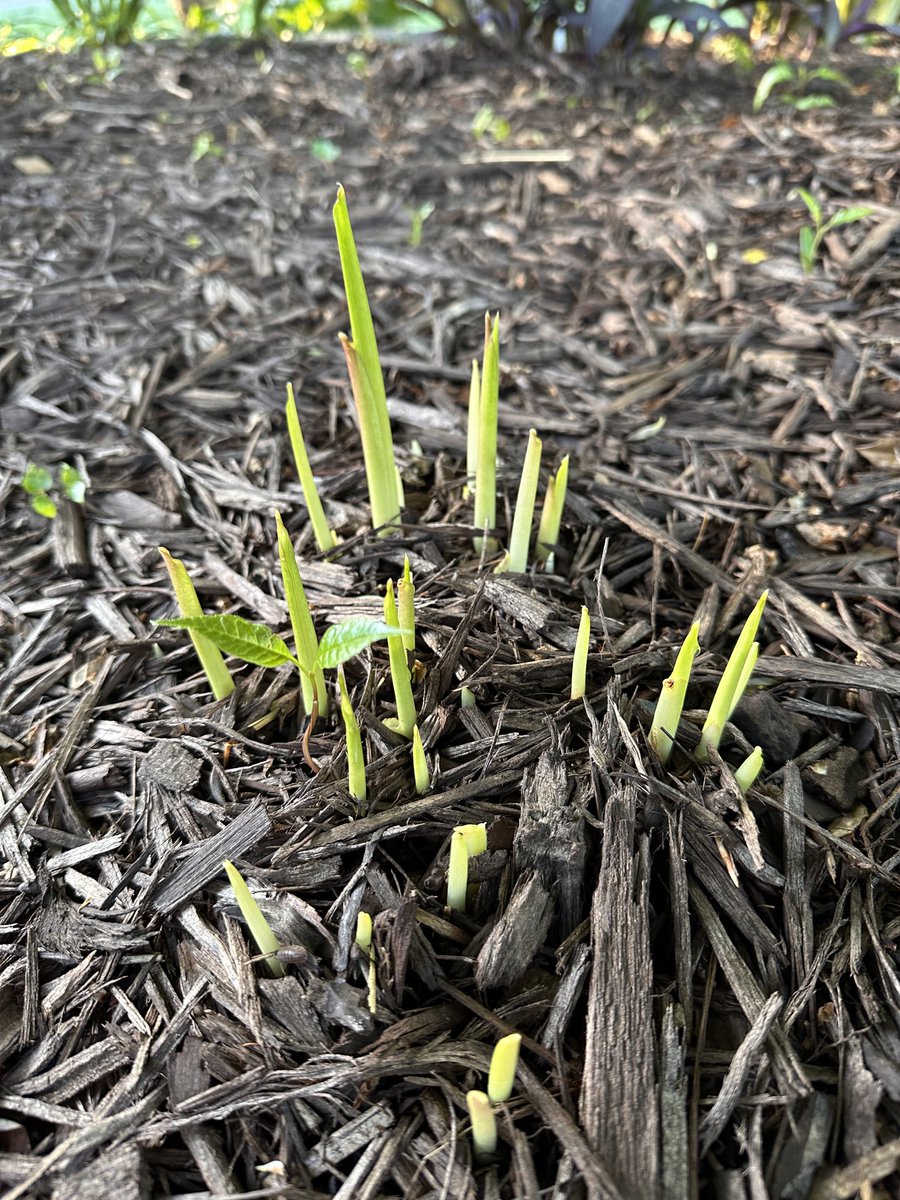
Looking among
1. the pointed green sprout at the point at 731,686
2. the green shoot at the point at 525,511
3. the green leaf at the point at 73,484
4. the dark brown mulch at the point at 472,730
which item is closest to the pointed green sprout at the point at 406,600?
the dark brown mulch at the point at 472,730

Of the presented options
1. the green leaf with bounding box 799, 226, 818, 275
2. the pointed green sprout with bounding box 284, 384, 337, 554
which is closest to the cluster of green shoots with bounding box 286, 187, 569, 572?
the pointed green sprout with bounding box 284, 384, 337, 554

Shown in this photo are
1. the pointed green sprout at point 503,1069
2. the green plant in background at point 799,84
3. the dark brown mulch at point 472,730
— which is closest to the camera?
the pointed green sprout at point 503,1069

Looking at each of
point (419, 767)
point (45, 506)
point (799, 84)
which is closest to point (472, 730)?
point (419, 767)

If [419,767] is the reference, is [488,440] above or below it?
above

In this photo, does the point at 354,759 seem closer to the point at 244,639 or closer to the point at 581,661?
the point at 244,639

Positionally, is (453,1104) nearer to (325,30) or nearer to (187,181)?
(187,181)

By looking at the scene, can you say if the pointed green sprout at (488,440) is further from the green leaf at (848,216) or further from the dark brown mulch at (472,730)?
the green leaf at (848,216)

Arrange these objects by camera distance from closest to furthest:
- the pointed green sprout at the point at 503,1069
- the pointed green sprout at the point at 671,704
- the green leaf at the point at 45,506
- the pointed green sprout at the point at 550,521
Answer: the pointed green sprout at the point at 503,1069 < the pointed green sprout at the point at 671,704 < the pointed green sprout at the point at 550,521 < the green leaf at the point at 45,506
